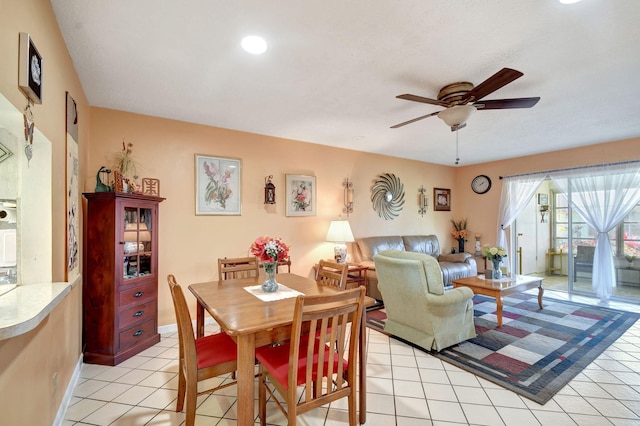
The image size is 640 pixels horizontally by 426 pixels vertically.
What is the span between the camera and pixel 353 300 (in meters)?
1.65

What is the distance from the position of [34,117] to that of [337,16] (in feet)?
5.53

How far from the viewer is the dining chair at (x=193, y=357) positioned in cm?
162

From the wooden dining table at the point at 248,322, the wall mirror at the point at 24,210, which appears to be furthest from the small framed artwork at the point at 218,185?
the wall mirror at the point at 24,210

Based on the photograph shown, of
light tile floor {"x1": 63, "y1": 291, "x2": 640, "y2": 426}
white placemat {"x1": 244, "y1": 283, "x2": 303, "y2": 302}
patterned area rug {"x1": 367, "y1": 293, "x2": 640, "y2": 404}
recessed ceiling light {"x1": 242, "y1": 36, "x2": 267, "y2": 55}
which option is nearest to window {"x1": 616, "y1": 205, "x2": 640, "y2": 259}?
patterned area rug {"x1": 367, "y1": 293, "x2": 640, "y2": 404}

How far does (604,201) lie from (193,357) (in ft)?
19.9

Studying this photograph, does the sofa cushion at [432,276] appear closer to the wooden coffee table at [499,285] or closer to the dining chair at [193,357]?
the wooden coffee table at [499,285]

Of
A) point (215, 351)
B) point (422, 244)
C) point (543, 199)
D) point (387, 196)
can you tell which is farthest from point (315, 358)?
point (543, 199)

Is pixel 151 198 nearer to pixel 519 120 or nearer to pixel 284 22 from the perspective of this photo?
pixel 284 22

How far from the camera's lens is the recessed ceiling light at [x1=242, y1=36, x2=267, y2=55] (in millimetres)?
1945

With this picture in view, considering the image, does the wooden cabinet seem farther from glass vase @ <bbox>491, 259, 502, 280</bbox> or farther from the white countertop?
glass vase @ <bbox>491, 259, 502, 280</bbox>

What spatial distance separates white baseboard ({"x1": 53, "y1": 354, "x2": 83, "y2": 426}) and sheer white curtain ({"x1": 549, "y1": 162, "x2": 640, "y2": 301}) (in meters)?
6.65

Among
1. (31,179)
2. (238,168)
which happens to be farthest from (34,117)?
(238,168)

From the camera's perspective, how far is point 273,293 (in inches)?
85.0

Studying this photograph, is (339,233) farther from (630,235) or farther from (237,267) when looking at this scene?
(630,235)
